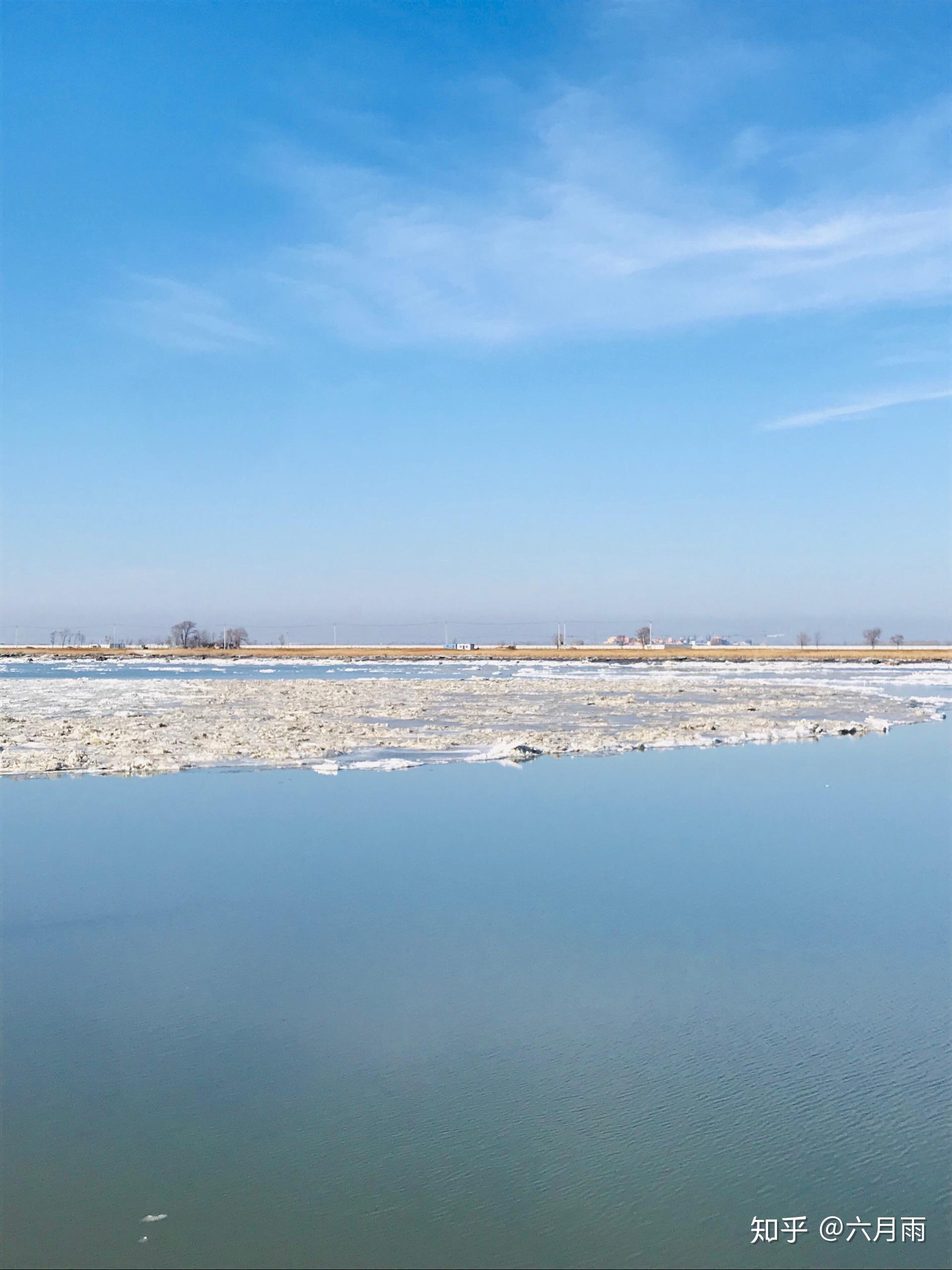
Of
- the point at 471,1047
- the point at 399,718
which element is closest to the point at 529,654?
the point at 399,718

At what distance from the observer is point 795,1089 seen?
4.95 meters

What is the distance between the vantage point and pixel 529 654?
11306cm

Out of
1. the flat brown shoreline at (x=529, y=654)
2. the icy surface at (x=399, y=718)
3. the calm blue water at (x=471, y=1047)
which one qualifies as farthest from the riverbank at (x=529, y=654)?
the calm blue water at (x=471, y=1047)

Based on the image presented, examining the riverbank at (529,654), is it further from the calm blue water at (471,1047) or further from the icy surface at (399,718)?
the calm blue water at (471,1047)

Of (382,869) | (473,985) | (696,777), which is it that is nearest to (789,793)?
(696,777)

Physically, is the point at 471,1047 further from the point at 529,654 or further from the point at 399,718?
the point at 529,654

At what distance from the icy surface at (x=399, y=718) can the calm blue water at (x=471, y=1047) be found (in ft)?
23.9

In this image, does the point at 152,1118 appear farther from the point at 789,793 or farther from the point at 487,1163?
the point at 789,793

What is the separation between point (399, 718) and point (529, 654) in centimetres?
8814

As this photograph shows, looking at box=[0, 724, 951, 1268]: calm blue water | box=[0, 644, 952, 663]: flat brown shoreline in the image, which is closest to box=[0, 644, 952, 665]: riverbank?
box=[0, 644, 952, 663]: flat brown shoreline

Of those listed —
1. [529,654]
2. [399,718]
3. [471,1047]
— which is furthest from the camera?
[529,654]

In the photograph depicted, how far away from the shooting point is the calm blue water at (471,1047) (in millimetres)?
3924

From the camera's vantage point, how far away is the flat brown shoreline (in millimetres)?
92000

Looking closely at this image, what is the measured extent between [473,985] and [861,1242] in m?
2.81
